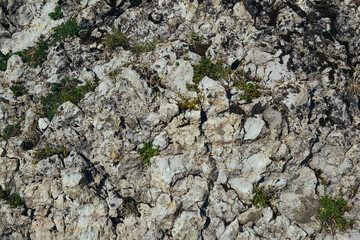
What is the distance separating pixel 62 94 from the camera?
12594 millimetres

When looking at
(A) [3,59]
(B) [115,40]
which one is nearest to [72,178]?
(B) [115,40]

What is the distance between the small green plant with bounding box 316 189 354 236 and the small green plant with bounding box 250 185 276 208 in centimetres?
172

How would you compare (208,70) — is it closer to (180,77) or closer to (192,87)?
(192,87)

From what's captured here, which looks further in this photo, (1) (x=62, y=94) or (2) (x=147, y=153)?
(1) (x=62, y=94)

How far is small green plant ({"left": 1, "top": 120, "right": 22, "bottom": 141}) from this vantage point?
12417 millimetres

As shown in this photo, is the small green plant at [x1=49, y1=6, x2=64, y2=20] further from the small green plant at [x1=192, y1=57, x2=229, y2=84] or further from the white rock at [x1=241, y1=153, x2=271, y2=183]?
the white rock at [x1=241, y1=153, x2=271, y2=183]

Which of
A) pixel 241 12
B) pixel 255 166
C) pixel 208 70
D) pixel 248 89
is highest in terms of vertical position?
pixel 241 12

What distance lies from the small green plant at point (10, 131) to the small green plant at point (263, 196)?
9.95 meters

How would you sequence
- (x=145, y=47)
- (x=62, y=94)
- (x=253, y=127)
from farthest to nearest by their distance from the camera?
(x=145, y=47)
(x=62, y=94)
(x=253, y=127)

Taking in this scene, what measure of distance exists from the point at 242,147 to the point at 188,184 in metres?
2.44

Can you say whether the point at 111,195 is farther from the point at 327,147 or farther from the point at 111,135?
the point at 327,147

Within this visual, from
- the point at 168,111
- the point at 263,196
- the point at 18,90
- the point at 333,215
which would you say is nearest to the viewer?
the point at 333,215

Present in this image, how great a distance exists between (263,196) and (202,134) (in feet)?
10.4

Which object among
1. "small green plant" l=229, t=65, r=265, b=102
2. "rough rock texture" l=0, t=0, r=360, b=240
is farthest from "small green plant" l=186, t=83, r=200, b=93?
"small green plant" l=229, t=65, r=265, b=102
